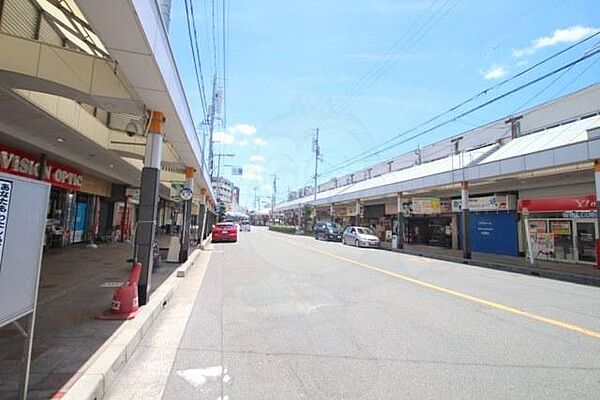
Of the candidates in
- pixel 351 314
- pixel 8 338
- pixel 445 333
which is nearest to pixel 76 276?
pixel 8 338

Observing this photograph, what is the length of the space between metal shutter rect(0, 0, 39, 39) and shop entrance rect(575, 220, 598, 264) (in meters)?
22.4

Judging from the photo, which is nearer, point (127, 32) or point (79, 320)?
point (127, 32)

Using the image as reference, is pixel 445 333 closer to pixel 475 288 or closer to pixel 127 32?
pixel 475 288

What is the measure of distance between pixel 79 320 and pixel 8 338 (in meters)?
1.05

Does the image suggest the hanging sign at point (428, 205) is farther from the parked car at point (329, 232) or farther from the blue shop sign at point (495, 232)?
the parked car at point (329, 232)

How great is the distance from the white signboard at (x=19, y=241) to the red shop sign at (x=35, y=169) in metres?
10.6

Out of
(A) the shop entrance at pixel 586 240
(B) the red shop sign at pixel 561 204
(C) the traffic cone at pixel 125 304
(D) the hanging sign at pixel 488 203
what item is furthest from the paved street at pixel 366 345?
(D) the hanging sign at pixel 488 203

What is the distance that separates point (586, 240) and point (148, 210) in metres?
20.2

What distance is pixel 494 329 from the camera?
634 centimetres

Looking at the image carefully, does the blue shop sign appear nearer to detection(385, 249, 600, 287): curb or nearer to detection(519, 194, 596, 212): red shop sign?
detection(519, 194, 596, 212): red shop sign

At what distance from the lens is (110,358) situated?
436 centimetres

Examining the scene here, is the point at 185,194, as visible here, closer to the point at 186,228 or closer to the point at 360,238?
the point at 186,228

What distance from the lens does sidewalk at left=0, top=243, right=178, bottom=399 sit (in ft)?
12.7

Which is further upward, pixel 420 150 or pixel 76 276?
pixel 420 150
